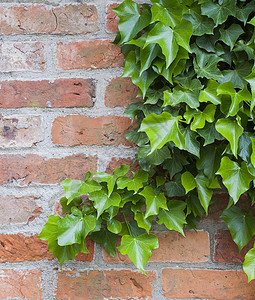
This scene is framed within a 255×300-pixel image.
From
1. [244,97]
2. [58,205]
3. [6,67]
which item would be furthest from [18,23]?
[244,97]

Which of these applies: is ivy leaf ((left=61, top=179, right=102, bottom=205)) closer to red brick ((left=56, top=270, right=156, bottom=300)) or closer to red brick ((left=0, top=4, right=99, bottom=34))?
red brick ((left=56, top=270, right=156, bottom=300))

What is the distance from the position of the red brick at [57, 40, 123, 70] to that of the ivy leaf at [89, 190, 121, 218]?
0.30m

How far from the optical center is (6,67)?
72cm

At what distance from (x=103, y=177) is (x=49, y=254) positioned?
0.80 ft

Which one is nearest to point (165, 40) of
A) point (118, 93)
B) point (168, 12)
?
point (168, 12)

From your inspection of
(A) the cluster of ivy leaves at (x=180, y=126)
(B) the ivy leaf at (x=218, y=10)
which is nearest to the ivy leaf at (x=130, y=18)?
(A) the cluster of ivy leaves at (x=180, y=126)

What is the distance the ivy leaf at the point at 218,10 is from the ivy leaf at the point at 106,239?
495 millimetres

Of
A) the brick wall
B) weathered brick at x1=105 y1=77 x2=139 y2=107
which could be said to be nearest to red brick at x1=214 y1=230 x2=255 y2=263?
the brick wall

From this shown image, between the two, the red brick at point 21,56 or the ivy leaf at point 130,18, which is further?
the red brick at point 21,56

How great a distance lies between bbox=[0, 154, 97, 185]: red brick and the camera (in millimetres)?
711

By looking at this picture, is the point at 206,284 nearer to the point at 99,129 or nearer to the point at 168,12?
the point at 99,129

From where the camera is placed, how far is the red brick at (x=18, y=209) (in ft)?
2.33

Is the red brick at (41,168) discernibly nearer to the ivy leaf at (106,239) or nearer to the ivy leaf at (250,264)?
the ivy leaf at (106,239)

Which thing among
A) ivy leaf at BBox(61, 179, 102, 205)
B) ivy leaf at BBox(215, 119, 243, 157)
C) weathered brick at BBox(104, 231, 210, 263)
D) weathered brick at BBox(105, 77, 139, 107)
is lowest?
weathered brick at BBox(104, 231, 210, 263)
